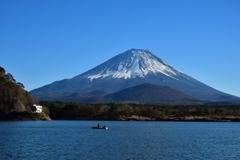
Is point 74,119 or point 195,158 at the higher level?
point 74,119

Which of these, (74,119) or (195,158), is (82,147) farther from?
(74,119)

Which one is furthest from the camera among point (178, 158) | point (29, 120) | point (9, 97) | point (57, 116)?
point (57, 116)

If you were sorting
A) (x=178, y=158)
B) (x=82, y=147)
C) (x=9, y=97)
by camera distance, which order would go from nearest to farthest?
1. (x=178, y=158)
2. (x=82, y=147)
3. (x=9, y=97)

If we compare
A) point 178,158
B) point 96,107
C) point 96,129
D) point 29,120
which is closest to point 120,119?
point 96,107

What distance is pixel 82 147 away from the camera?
60.2m

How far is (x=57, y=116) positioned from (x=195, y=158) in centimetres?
11517

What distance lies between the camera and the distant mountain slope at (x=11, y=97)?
13588cm

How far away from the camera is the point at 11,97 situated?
13662 centimetres

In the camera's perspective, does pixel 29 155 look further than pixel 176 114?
No

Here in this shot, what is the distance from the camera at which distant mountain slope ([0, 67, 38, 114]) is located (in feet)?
446

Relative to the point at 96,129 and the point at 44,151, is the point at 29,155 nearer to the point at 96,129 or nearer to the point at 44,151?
the point at 44,151

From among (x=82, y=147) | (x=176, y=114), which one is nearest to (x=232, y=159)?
(x=82, y=147)

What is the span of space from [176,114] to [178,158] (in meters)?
116

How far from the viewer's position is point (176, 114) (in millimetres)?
165625
